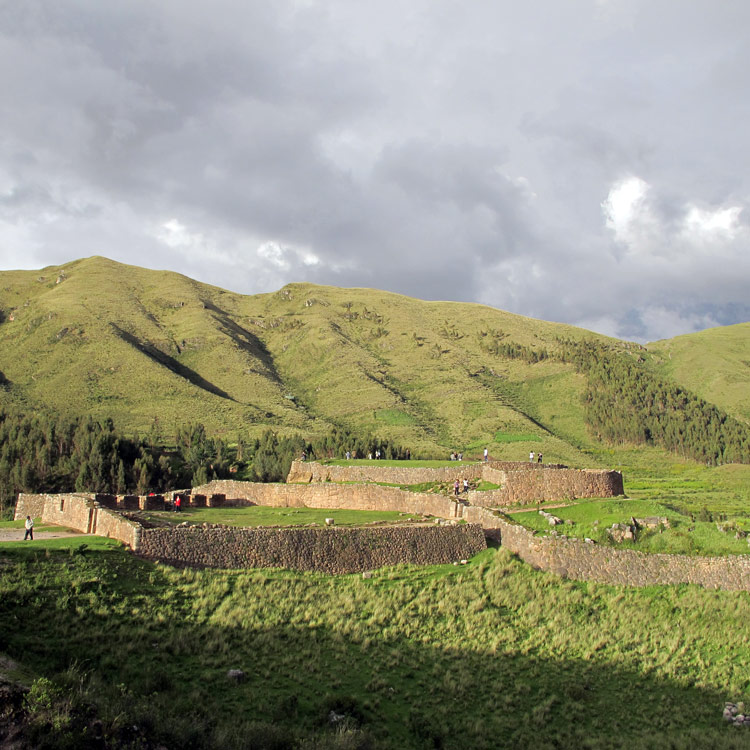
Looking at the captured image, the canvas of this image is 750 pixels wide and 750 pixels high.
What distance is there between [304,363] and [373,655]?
13149 centimetres

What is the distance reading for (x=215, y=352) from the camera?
13962cm

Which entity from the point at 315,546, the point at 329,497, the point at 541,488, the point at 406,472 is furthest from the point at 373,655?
the point at 406,472

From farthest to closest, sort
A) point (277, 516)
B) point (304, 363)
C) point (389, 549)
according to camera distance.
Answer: point (304, 363) < point (277, 516) < point (389, 549)

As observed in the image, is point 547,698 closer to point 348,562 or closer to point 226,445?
point 348,562

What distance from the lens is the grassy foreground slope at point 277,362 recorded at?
340 feet

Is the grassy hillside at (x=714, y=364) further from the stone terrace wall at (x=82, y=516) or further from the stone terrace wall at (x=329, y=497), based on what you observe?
the stone terrace wall at (x=82, y=516)

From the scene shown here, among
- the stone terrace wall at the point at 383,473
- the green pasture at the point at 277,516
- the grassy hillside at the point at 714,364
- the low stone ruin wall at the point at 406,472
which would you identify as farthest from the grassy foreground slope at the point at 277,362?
the green pasture at the point at 277,516

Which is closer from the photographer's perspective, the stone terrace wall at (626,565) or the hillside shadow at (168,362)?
the stone terrace wall at (626,565)

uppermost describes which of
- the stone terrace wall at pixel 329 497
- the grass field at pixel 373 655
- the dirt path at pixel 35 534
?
the stone terrace wall at pixel 329 497

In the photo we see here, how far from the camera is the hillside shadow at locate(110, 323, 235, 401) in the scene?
123 m

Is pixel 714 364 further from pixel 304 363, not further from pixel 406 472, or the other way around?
pixel 406 472

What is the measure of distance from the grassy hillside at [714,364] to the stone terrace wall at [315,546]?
126 metres

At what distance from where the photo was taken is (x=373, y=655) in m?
15.7

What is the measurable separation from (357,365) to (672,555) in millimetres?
117726
